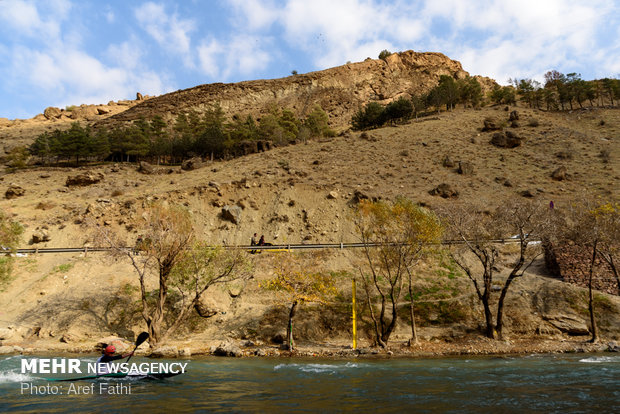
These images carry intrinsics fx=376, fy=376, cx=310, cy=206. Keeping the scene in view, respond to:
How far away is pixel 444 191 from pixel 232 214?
1055 inches

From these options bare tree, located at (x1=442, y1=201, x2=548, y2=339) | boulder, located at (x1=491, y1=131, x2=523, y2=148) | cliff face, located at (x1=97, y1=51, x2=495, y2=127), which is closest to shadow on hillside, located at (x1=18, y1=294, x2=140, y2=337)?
bare tree, located at (x1=442, y1=201, x2=548, y2=339)

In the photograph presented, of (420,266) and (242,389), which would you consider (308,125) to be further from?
(242,389)

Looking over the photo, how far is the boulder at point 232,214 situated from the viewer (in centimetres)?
4478

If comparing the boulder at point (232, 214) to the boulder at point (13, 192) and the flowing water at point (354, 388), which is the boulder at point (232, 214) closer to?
the flowing water at point (354, 388)

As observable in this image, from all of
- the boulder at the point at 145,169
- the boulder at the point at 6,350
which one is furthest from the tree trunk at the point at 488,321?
the boulder at the point at 145,169

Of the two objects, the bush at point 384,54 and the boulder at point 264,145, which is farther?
the bush at point 384,54

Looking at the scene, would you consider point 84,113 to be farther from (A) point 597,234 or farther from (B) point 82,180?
(A) point 597,234

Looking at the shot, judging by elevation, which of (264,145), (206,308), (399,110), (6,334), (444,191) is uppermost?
(399,110)

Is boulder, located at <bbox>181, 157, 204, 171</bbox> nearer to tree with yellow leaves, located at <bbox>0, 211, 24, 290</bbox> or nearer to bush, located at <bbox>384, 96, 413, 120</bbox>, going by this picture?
tree with yellow leaves, located at <bbox>0, 211, 24, 290</bbox>

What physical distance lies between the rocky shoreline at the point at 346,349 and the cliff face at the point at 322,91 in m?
98.4

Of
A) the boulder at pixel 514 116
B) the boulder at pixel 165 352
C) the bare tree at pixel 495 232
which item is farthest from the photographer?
the boulder at pixel 514 116

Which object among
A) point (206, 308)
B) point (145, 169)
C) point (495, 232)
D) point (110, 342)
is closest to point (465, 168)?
point (495, 232)

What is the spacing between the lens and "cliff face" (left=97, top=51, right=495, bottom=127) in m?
121

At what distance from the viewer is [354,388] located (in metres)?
14.7
